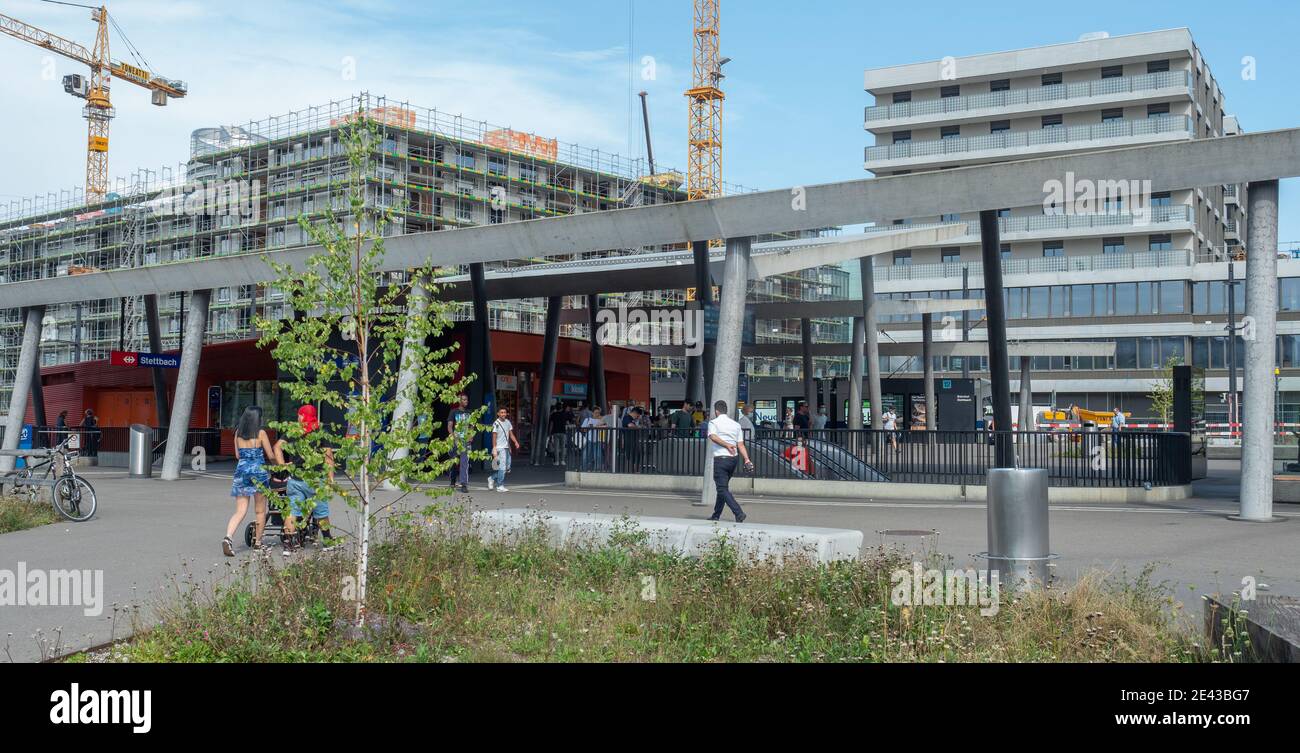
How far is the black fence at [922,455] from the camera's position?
63.2 ft

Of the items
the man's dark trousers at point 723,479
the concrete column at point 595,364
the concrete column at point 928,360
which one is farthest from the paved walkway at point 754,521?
the concrete column at point 928,360

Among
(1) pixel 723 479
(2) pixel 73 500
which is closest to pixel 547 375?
(2) pixel 73 500

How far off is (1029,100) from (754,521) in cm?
6199

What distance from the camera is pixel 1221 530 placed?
48.1ft

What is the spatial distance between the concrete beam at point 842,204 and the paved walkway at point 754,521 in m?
3.56

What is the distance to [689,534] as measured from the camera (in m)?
10.6

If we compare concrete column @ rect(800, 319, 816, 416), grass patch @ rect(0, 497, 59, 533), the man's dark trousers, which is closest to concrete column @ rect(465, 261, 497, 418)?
grass patch @ rect(0, 497, 59, 533)

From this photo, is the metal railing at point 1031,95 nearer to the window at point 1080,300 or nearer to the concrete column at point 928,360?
the window at point 1080,300

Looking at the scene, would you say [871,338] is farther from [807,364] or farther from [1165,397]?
[1165,397]

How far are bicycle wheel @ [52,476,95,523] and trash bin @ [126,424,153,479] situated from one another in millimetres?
11297
